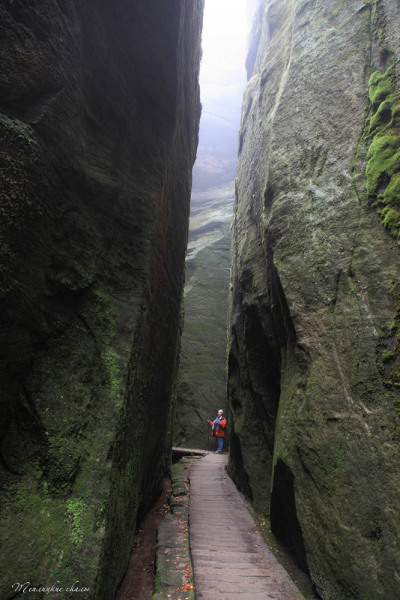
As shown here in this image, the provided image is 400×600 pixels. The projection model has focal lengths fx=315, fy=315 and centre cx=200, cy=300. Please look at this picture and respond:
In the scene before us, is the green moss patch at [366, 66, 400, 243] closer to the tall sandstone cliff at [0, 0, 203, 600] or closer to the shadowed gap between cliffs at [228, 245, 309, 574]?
the shadowed gap between cliffs at [228, 245, 309, 574]

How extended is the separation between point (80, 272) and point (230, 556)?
5.35 metres

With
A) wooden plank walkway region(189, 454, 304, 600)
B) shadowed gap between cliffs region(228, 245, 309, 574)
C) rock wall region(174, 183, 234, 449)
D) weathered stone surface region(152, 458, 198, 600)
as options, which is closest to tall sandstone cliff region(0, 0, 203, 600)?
weathered stone surface region(152, 458, 198, 600)

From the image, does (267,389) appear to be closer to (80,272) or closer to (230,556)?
(230,556)

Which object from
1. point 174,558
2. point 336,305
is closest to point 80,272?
point 336,305

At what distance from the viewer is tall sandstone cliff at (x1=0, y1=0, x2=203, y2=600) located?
3559 mm

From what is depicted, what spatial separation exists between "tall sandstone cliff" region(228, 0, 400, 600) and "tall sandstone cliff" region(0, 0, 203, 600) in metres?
2.60

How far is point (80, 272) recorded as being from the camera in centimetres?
480

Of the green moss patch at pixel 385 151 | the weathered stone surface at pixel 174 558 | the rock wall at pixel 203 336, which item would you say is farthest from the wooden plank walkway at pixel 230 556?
the rock wall at pixel 203 336

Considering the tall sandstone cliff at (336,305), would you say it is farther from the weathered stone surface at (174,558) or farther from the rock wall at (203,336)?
the rock wall at (203,336)

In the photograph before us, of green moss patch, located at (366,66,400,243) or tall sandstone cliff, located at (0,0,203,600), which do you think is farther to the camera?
green moss patch, located at (366,66,400,243)

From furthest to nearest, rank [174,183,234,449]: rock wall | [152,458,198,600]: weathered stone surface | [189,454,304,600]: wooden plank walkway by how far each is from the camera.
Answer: [174,183,234,449]: rock wall
[189,454,304,600]: wooden plank walkway
[152,458,198,600]: weathered stone surface

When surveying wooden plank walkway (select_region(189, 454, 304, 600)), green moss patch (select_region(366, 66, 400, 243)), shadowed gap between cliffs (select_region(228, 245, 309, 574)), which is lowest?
A: wooden plank walkway (select_region(189, 454, 304, 600))

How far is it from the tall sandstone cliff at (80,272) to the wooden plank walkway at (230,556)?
126 cm

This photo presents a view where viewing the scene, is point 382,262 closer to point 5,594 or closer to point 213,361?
point 5,594
